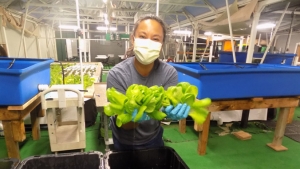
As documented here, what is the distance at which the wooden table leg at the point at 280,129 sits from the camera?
247 cm

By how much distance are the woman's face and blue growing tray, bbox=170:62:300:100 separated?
0.95 metres

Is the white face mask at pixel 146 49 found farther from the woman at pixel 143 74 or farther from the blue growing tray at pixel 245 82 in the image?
the blue growing tray at pixel 245 82

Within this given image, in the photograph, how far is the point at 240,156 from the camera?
2.44 m

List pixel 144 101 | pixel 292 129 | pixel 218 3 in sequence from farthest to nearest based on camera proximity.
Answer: pixel 218 3 → pixel 292 129 → pixel 144 101

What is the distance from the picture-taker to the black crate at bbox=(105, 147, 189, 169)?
39.0 inches

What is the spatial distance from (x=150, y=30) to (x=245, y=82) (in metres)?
1.61

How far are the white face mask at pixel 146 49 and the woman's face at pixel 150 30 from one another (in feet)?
0.09

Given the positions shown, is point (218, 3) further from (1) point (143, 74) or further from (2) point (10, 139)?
(2) point (10, 139)

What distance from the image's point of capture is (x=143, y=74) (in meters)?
1.21

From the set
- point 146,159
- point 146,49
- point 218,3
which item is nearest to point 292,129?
point 218,3

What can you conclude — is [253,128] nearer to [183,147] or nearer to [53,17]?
[183,147]

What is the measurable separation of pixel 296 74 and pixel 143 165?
239cm

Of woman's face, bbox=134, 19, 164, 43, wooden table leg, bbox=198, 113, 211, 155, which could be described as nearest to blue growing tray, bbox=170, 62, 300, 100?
wooden table leg, bbox=198, 113, 211, 155

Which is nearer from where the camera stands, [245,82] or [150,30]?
[150,30]
